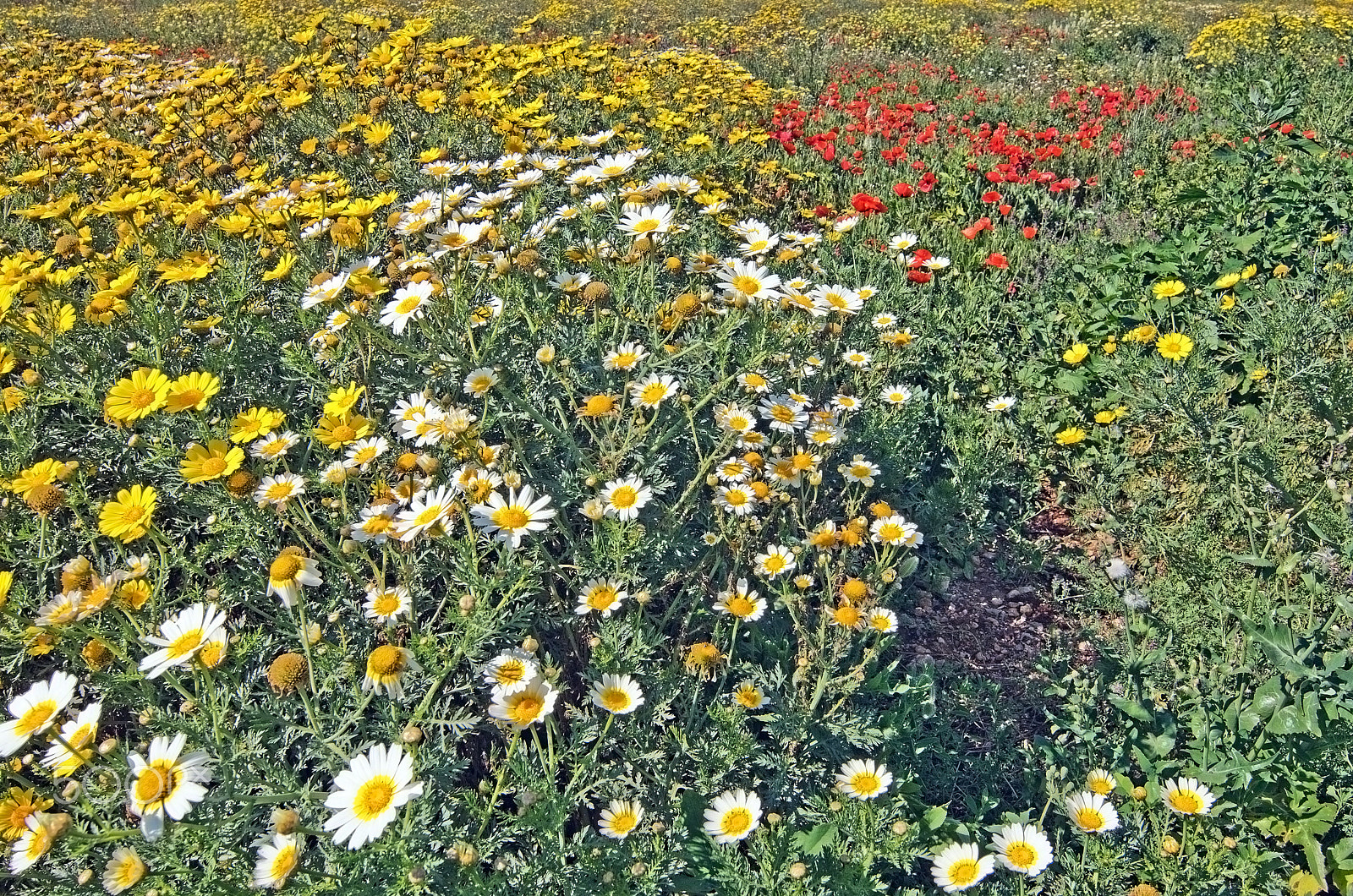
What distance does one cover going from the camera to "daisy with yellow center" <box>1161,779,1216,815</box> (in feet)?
6.16

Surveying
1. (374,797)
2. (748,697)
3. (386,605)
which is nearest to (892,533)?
(748,697)

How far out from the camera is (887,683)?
86.4 inches

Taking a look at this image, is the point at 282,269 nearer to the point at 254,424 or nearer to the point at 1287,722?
the point at 254,424

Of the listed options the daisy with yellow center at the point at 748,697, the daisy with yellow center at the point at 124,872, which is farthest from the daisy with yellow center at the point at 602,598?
the daisy with yellow center at the point at 124,872

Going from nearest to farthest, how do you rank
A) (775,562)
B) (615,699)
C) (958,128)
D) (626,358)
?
(615,699), (775,562), (626,358), (958,128)

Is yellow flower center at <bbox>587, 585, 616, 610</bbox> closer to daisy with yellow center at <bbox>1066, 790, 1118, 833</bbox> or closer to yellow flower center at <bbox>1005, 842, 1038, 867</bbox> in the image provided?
yellow flower center at <bbox>1005, 842, 1038, 867</bbox>

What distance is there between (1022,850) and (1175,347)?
6.88ft

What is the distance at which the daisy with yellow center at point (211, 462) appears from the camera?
182 cm

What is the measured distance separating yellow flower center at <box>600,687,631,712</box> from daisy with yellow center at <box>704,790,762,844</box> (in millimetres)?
306

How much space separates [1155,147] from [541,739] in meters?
5.93

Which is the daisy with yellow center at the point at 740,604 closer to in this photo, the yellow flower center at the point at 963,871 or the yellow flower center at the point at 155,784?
the yellow flower center at the point at 963,871

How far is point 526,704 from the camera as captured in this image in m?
Answer: 1.67

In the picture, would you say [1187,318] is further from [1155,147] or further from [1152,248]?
[1155,147]

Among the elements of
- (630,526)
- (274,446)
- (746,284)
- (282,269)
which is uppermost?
(282,269)
